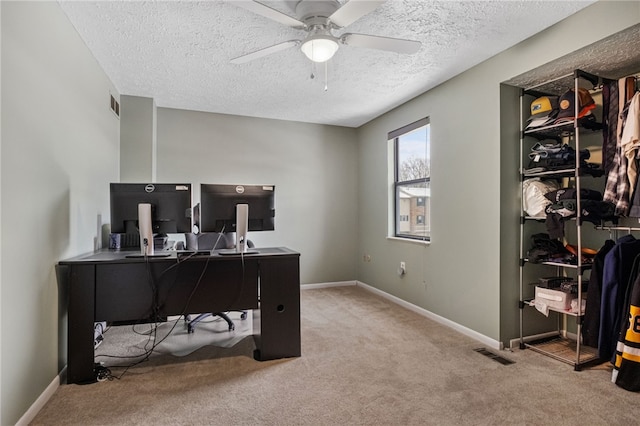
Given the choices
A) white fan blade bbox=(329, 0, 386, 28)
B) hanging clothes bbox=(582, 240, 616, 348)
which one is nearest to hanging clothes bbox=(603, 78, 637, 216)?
hanging clothes bbox=(582, 240, 616, 348)

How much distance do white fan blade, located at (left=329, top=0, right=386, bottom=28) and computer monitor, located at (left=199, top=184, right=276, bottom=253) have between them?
4.49 ft

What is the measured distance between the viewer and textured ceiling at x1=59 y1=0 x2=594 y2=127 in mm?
2291

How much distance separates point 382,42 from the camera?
7.50ft

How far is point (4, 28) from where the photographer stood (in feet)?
5.44

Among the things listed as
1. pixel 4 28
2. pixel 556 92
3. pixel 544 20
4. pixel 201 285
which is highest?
pixel 544 20

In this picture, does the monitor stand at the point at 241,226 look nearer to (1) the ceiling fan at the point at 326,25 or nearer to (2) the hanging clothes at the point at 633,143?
(1) the ceiling fan at the point at 326,25

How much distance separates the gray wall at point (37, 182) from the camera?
5.60ft

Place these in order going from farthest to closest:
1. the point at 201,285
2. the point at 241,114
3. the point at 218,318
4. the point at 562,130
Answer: the point at 241,114, the point at 218,318, the point at 562,130, the point at 201,285

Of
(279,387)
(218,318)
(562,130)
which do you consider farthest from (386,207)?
(279,387)

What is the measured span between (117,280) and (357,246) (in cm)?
366

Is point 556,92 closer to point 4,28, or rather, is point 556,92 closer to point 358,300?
point 358,300

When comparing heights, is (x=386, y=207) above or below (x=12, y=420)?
above

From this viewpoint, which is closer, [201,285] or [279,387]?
[279,387]

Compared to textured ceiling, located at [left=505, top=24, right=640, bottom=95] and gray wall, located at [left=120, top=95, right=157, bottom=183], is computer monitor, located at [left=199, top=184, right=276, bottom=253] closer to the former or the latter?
gray wall, located at [left=120, top=95, right=157, bottom=183]
